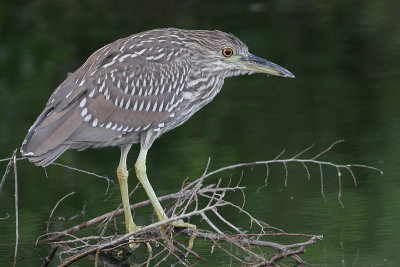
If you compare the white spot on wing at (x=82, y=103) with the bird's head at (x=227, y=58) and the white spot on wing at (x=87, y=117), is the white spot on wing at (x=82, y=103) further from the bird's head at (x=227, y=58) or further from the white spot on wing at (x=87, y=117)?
the bird's head at (x=227, y=58)

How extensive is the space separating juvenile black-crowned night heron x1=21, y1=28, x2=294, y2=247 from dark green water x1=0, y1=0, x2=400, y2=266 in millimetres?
963

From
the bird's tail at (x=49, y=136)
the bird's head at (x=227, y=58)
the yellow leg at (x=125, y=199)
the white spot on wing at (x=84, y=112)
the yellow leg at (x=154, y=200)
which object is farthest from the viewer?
the bird's head at (x=227, y=58)

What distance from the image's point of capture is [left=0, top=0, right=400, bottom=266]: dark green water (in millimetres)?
8109

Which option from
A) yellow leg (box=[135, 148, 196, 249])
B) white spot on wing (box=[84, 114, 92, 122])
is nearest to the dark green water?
yellow leg (box=[135, 148, 196, 249])

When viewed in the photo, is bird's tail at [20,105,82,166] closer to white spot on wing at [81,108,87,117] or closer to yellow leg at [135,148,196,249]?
white spot on wing at [81,108,87,117]

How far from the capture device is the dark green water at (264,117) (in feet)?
26.6

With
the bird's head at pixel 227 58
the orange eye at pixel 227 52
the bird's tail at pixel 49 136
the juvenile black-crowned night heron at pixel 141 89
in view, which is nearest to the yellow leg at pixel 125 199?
the juvenile black-crowned night heron at pixel 141 89

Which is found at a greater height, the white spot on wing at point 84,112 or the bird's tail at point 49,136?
the white spot on wing at point 84,112

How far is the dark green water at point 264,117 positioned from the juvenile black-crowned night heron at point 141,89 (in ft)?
3.16

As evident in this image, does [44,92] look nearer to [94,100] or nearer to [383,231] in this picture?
[94,100]

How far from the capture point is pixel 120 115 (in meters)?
7.80

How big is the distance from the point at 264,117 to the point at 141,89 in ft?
12.3

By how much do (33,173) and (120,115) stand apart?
9.27 ft

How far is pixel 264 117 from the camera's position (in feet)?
37.6
